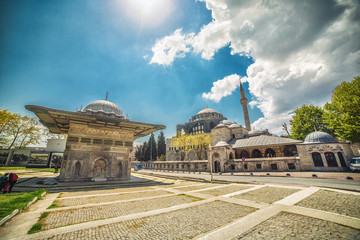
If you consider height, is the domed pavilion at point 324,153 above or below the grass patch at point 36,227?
above

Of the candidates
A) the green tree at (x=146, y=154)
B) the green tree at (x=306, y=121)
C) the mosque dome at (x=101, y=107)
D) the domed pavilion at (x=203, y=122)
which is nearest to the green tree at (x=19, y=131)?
the mosque dome at (x=101, y=107)

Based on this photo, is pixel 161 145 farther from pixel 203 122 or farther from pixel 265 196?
pixel 265 196

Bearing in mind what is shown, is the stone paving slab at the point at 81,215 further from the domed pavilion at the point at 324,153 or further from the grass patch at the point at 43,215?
the domed pavilion at the point at 324,153

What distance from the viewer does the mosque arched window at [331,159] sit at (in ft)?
65.3

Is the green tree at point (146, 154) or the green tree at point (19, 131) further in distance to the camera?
the green tree at point (146, 154)

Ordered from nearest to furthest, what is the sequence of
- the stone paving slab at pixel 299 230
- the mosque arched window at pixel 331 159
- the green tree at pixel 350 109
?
1. the stone paving slab at pixel 299 230
2. the green tree at pixel 350 109
3. the mosque arched window at pixel 331 159

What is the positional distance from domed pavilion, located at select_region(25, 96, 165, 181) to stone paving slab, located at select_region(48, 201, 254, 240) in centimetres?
1149

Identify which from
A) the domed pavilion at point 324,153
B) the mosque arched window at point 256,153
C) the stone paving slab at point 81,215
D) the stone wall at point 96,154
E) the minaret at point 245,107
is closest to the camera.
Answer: the stone paving slab at point 81,215

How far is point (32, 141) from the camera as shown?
105ft

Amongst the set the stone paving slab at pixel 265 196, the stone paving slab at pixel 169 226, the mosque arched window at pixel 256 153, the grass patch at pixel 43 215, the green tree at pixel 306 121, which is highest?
the green tree at pixel 306 121

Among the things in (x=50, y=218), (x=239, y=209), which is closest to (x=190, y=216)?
(x=239, y=209)

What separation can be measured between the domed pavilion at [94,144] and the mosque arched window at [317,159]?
23585mm

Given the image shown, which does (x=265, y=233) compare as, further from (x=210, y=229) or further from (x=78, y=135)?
(x=78, y=135)

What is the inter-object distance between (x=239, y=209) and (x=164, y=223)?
9.50 ft
